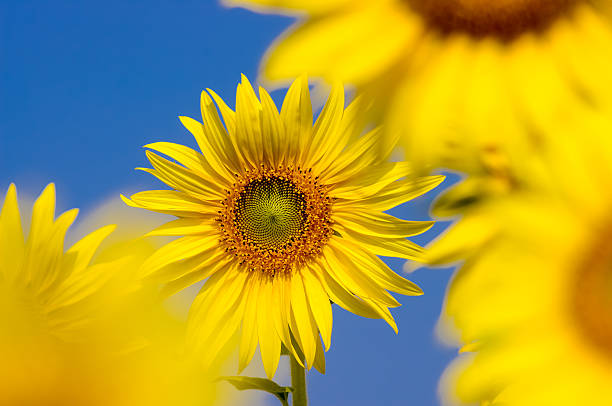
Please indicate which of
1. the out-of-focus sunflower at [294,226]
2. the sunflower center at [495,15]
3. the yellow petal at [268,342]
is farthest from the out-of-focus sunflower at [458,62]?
the yellow petal at [268,342]

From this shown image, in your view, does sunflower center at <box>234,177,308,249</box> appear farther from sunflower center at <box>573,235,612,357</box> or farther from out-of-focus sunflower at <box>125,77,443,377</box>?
sunflower center at <box>573,235,612,357</box>

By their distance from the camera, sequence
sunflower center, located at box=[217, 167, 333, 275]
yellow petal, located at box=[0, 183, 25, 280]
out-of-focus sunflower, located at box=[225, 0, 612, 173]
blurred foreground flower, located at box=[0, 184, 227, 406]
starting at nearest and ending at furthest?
out-of-focus sunflower, located at box=[225, 0, 612, 173] → blurred foreground flower, located at box=[0, 184, 227, 406] → yellow petal, located at box=[0, 183, 25, 280] → sunflower center, located at box=[217, 167, 333, 275]

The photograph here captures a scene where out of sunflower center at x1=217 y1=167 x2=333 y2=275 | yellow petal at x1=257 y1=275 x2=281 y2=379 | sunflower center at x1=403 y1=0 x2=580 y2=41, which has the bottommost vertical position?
yellow petal at x1=257 y1=275 x2=281 y2=379

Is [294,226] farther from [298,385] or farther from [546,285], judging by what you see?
[546,285]

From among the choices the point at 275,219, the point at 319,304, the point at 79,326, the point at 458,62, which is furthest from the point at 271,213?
the point at 458,62

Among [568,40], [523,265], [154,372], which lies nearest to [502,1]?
[568,40]

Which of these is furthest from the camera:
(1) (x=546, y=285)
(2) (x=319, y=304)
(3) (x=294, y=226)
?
(3) (x=294, y=226)

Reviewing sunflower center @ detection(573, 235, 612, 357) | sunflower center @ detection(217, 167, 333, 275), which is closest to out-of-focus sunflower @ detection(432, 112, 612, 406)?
sunflower center @ detection(573, 235, 612, 357)
